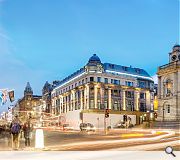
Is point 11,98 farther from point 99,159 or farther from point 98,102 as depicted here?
point 99,159

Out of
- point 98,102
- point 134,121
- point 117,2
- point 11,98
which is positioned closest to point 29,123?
point 11,98

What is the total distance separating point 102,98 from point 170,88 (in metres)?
7.79

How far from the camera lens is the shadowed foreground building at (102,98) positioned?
9.36 metres

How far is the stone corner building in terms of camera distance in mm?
11078

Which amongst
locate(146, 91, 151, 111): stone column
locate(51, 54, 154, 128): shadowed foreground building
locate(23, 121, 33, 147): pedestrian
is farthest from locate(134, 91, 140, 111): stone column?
locate(23, 121, 33, 147): pedestrian

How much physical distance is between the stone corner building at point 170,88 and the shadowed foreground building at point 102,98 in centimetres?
140

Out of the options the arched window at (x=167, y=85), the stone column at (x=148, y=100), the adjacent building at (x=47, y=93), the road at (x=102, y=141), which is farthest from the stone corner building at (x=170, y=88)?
the adjacent building at (x=47, y=93)

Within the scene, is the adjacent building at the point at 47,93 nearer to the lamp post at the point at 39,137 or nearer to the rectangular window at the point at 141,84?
the lamp post at the point at 39,137

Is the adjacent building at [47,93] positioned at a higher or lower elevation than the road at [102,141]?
higher

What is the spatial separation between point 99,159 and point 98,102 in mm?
2043

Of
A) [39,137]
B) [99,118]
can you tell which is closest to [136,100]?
[99,118]

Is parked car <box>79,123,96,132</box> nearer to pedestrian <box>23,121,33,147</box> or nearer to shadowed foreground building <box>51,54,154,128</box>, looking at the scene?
shadowed foreground building <box>51,54,154,128</box>

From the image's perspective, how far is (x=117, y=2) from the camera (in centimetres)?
1051

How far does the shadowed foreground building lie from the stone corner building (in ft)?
4.60
